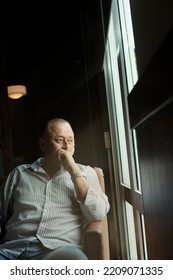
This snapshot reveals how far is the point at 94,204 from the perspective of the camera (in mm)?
900

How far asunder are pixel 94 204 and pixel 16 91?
16.9 inches

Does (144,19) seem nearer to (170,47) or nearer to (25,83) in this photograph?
(170,47)

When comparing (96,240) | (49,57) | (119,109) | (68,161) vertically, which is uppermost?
(49,57)

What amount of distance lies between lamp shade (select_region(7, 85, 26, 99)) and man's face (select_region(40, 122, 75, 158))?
15 centimetres

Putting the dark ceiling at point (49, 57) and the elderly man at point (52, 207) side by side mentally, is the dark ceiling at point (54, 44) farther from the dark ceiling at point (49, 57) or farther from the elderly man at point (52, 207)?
the elderly man at point (52, 207)

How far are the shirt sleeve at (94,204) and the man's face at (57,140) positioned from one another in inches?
4.7

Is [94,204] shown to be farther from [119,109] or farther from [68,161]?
[119,109]

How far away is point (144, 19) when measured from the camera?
2.55 ft

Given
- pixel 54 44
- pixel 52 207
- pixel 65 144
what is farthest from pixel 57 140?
pixel 54 44

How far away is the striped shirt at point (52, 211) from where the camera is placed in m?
0.90

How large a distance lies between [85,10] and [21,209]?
2.12 ft

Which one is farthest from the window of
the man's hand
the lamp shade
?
the lamp shade

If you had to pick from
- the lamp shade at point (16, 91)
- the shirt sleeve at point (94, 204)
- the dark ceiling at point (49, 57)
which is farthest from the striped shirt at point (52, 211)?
the lamp shade at point (16, 91)
